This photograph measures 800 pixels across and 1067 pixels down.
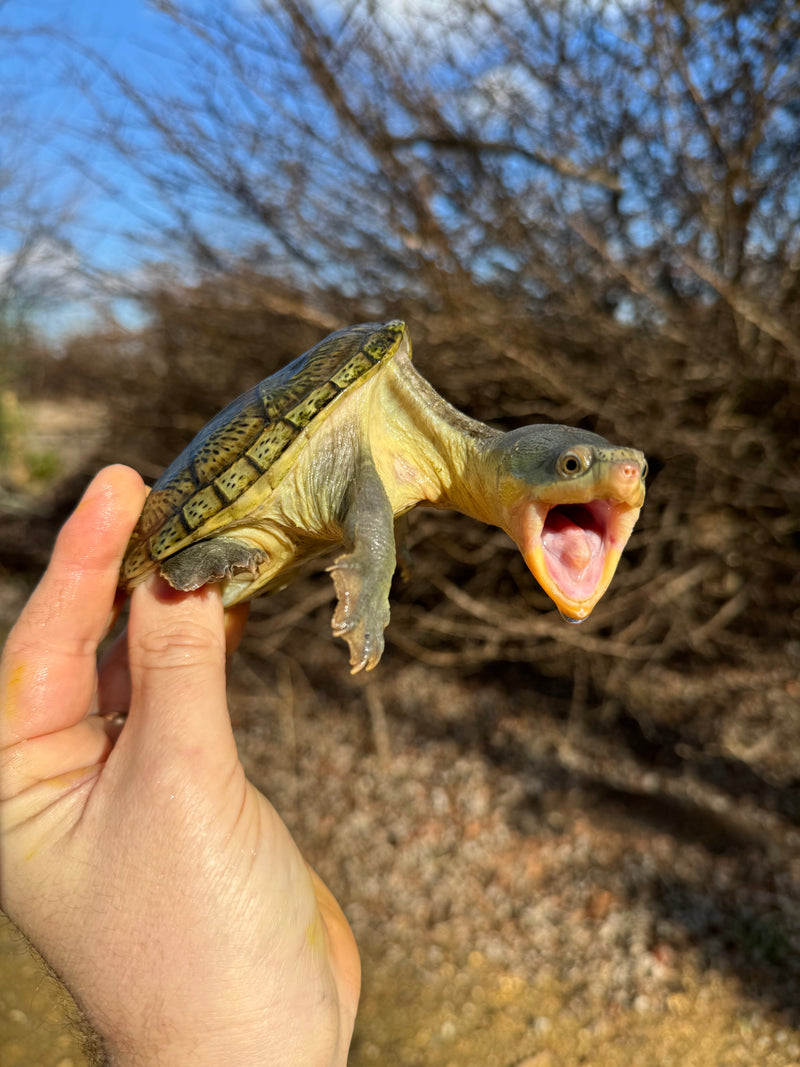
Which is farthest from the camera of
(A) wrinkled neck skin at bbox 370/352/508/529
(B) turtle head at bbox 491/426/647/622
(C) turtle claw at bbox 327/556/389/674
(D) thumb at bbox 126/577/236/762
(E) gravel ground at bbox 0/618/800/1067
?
(E) gravel ground at bbox 0/618/800/1067

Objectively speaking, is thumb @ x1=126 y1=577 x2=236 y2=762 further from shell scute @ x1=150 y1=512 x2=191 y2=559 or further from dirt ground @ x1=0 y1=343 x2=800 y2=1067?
dirt ground @ x1=0 y1=343 x2=800 y2=1067

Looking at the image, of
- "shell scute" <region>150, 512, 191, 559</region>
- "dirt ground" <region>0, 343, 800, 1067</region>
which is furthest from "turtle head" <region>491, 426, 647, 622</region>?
"dirt ground" <region>0, 343, 800, 1067</region>

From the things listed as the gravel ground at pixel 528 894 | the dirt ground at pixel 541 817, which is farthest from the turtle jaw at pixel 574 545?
the gravel ground at pixel 528 894

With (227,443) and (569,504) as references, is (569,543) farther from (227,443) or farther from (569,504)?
(227,443)

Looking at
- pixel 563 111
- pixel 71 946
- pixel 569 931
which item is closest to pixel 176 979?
pixel 71 946

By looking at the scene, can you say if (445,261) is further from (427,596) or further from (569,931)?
(569,931)

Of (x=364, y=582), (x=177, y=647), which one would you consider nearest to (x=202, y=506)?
(x=177, y=647)
